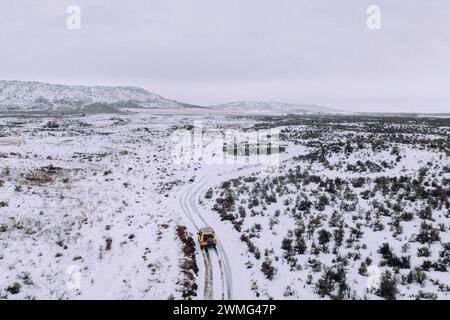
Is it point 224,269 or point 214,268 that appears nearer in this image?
point 224,269

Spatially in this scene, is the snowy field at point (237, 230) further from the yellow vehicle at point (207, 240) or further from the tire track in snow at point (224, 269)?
the yellow vehicle at point (207, 240)

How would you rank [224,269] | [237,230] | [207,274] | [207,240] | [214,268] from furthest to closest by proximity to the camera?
[237,230] < [207,240] < [214,268] < [224,269] < [207,274]

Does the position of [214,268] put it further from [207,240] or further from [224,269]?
[207,240]

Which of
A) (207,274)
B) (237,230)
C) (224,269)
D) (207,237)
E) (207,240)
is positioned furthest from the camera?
(237,230)

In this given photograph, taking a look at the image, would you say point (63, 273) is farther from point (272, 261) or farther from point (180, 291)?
point (272, 261)

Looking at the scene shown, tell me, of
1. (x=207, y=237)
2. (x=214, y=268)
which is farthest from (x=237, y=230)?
(x=214, y=268)

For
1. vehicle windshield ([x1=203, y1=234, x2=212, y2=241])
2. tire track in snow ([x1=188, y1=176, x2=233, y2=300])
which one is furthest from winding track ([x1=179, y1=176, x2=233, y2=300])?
vehicle windshield ([x1=203, y1=234, x2=212, y2=241])

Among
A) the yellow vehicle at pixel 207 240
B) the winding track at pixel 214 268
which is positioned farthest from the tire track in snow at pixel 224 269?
the yellow vehicle at pixel 207 240

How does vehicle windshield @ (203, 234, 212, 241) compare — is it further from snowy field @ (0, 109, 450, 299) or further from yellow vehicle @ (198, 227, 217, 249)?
snowy field @ (0, 109, 450, 299)
